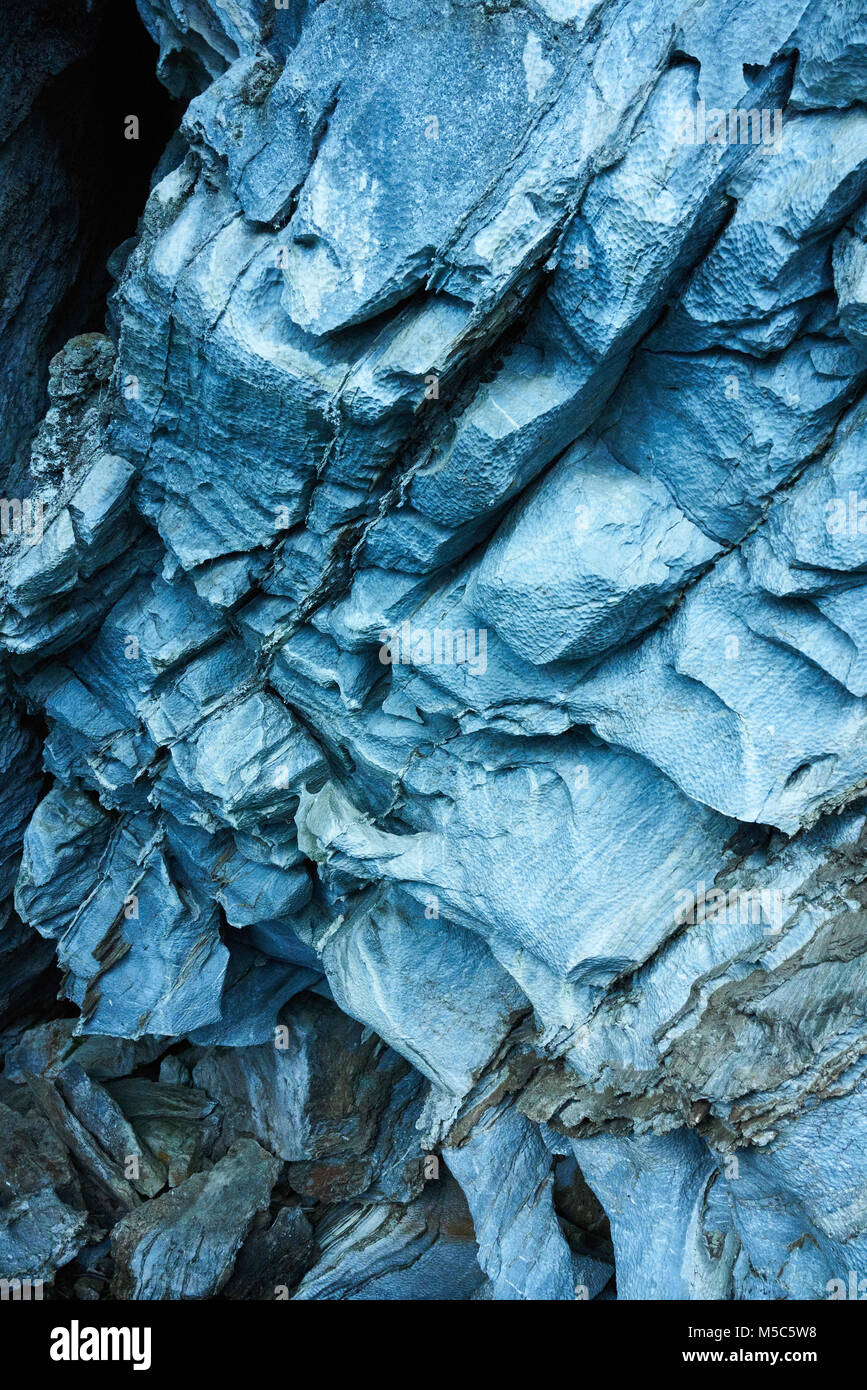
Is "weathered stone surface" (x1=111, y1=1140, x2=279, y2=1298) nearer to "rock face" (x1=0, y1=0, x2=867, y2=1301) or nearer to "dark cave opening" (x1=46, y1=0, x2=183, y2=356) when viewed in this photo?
"rock face" (x1=0, y1=0, x2=867, y2=1301)

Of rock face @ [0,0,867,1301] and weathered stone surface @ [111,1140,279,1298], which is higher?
rock face @ [0,0,867,1301]

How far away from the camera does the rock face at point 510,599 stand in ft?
18.0

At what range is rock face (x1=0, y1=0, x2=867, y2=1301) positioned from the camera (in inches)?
216

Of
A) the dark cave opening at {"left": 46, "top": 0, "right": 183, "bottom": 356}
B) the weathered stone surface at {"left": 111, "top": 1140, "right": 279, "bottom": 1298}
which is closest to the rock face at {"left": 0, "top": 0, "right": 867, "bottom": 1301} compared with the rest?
the weathered stone surface at {"left": 111, "top": 1140, "right": 279, "bottom": 1298}

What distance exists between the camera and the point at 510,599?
6.34 m

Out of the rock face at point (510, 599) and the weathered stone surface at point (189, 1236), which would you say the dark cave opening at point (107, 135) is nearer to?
the rock face at point (510, 599)

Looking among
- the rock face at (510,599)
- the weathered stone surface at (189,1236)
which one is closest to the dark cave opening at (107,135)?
the rock face at (510,599)

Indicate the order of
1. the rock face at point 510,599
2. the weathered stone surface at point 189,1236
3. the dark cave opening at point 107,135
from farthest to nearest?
the weathered stone surface at point 189,1236 < the dark cave opening at point 107,135 < the rock face at point 510,599

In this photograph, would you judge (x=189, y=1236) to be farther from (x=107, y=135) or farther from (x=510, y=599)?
(x=107, y=135)

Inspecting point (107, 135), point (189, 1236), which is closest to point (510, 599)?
point (107, 135)

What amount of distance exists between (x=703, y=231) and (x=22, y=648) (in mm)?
6154

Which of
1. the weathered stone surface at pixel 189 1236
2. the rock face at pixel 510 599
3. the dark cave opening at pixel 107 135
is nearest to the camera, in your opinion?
the rock face at pixel 510 599

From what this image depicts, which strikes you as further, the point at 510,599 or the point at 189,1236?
the point at 189,1236

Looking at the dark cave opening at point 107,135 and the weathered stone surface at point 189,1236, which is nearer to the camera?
the dark cave opening at point 107,135
